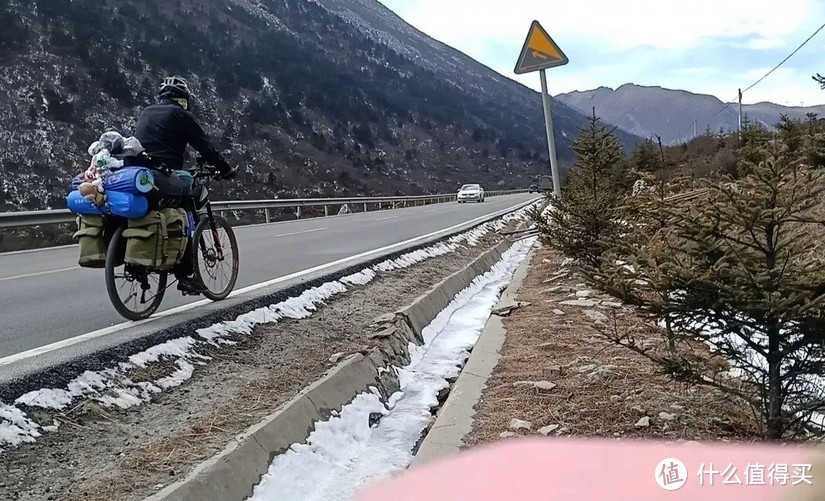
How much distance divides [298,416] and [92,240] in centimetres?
231

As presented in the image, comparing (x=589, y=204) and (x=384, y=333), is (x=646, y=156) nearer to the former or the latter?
(x=589, y=204)

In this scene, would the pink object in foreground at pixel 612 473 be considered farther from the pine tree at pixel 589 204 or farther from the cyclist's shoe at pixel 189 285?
the pine tree at pixel 589 204

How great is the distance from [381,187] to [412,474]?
194ft

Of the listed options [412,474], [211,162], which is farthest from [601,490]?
[211,162]

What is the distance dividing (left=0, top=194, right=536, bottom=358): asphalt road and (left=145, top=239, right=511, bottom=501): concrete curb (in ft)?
6.57

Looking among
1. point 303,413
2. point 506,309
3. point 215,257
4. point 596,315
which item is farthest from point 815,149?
point 303,413

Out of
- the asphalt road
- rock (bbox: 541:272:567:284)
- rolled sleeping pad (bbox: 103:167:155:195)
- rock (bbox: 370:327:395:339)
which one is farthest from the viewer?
rock (bbox: 541:272:567:284)

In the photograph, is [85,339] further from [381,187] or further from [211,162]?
[381,187]

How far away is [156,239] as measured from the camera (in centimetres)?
509

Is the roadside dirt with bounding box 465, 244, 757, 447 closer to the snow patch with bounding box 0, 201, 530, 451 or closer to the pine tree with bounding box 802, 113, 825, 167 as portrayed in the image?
the snow patch with bounding box 0, 201, 530, 451

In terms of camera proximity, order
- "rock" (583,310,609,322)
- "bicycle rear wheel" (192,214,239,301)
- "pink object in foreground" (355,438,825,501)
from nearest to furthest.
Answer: "pink object in foreground" (355,438,825,501) < "bicycle rear wheel" (192,214,239,301) < "rock" (583,310,609,322)

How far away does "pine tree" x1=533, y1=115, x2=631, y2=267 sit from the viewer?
892cm

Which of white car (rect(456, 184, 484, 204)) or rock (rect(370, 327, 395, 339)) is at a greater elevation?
white car (rect(456, 184, 484, 204))

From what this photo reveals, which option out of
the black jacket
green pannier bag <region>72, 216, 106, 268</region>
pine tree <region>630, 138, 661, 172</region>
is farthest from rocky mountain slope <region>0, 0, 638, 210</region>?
green pannier bag <region>72, 216, 106, 268</region>
